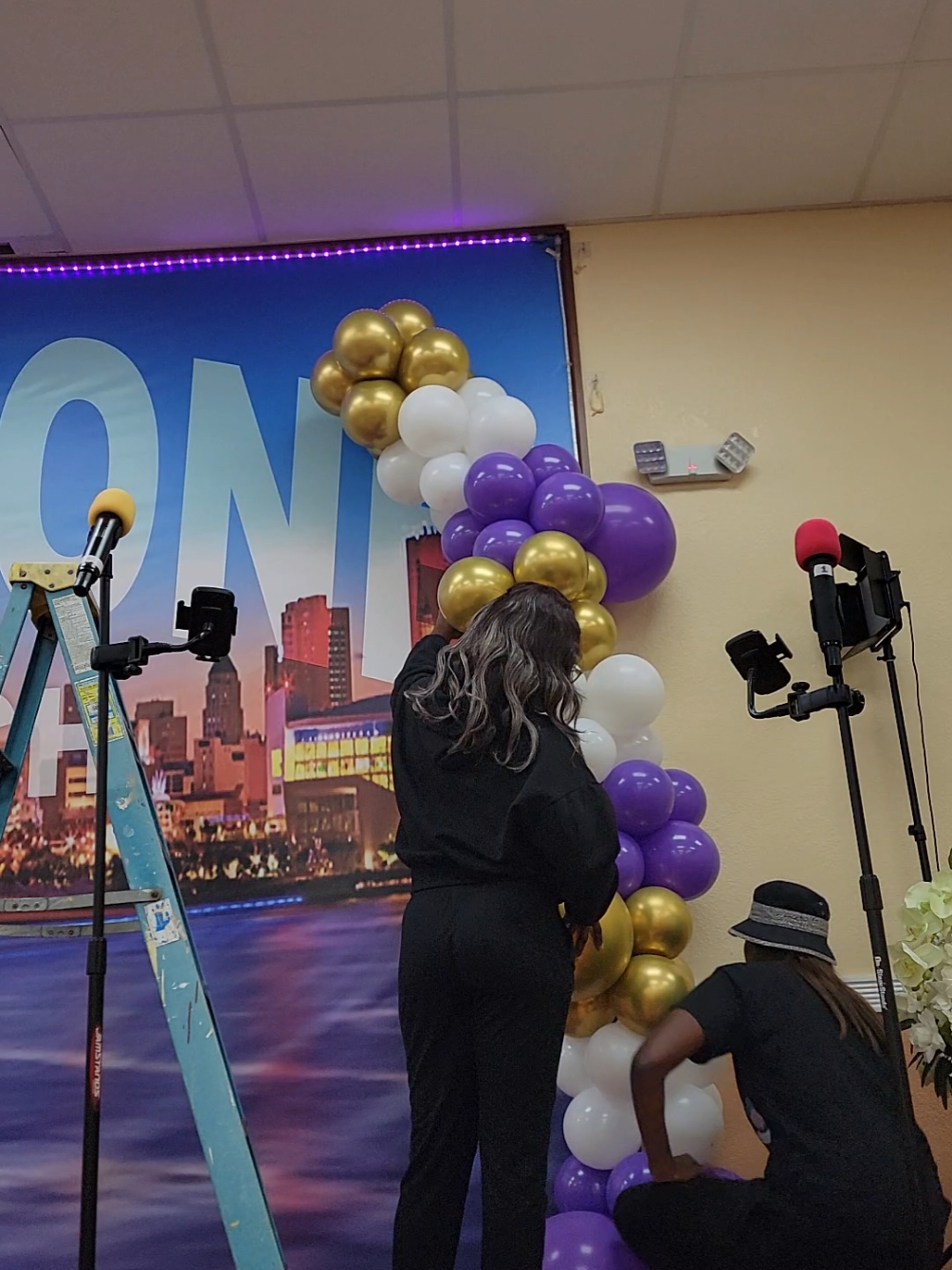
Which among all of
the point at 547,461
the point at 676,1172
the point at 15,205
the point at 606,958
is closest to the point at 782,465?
the point at 547,461

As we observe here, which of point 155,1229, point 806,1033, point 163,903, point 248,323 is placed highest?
point 248,323

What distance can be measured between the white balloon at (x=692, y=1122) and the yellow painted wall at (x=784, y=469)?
514mm

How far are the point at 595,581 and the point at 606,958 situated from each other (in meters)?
0.84

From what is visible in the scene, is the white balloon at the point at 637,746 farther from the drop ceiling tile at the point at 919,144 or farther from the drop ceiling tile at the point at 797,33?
the drop ceiling tile at the point at 919,144

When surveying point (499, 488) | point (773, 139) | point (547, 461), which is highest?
point (773, 139)

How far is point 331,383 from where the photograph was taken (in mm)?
2750

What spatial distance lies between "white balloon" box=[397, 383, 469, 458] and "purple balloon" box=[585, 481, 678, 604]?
40 centimetres

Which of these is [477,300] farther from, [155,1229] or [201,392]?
[155,1229]

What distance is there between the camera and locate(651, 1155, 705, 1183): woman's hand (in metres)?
1.98

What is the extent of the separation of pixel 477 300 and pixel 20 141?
4.10 feet

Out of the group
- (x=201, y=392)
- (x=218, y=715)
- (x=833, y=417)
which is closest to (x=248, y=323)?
(x=201, y=392)

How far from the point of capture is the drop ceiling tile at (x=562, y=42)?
98.3 inches

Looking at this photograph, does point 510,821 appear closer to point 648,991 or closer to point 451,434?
point 648,991

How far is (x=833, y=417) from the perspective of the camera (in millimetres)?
3039
